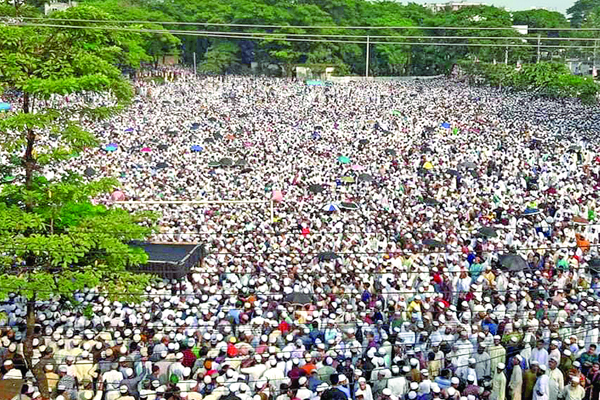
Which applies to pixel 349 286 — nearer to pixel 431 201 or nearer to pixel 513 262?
pixel 513 262

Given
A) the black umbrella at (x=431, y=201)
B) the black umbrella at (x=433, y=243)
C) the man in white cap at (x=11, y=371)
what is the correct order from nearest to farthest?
the man in white cap at (x=11, y=371)
the black umbrella at (x=433, y=243)
the black umbrella at (x=431, y=201)

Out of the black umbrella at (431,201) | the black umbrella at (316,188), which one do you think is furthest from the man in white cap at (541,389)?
the black umbrella at (316,188)

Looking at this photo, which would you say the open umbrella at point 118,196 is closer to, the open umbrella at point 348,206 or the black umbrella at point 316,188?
the black umbrella at point 316,188

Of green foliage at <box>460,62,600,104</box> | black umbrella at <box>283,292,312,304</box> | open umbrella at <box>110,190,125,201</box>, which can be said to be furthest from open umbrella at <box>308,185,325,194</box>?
green foliage at <box>460,62,600,104</box>

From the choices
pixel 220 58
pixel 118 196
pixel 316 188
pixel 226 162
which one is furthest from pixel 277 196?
pixel 220 58

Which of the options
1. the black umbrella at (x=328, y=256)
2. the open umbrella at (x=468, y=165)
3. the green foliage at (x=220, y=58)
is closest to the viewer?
the black umbrella at (x=328, y=256)

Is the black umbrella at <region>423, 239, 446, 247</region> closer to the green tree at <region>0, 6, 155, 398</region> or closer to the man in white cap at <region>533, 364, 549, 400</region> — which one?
the man in white cap at <region>533, 364, 549, 400</region>
